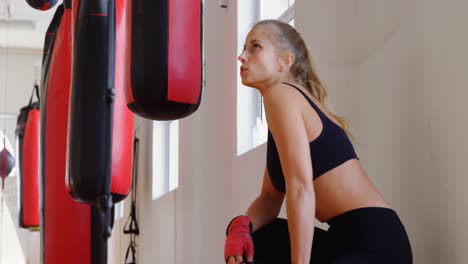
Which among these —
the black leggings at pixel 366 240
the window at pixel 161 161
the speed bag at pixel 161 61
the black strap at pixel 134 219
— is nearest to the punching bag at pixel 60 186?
the speed bag at pixel 161 61

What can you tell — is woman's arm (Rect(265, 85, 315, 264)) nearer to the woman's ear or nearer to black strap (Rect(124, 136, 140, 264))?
the woman's ear

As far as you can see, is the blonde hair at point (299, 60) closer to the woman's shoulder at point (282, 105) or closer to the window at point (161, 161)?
the woman's shoulder at point (282, 105)

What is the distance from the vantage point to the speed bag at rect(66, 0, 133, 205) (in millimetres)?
2568

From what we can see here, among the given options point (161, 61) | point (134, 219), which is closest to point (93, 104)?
point (161, 61)

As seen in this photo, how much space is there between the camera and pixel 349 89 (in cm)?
250

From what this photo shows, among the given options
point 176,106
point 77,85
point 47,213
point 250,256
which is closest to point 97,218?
point 47,213

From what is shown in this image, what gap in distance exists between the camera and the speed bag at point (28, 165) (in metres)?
3.54

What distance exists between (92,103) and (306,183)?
1.05 meters

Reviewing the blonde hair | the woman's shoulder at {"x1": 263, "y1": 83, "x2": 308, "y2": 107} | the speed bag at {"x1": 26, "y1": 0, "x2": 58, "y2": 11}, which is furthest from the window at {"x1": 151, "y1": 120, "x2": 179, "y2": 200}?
the woman's shoulder at {"x1": 263, "y1": 83, "x2": 308, "y2": 107}

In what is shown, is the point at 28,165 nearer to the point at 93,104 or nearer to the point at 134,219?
the point at 93,104

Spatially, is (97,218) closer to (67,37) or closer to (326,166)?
(67,37)

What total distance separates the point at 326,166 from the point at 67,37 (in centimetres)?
156

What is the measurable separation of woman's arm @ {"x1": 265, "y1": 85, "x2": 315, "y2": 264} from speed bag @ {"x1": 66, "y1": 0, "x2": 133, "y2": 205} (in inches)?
34.5

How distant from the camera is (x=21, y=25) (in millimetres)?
3666
